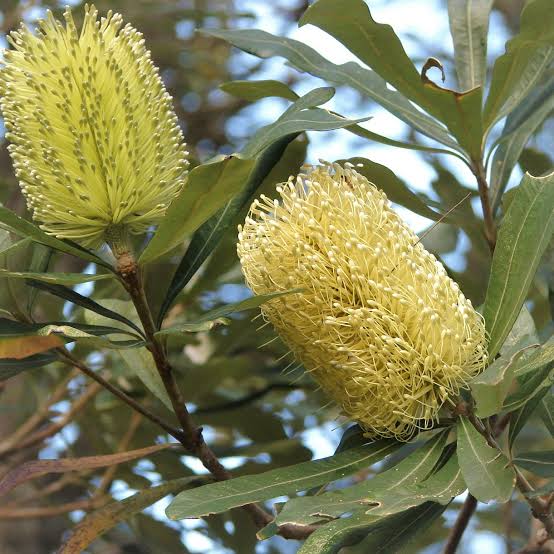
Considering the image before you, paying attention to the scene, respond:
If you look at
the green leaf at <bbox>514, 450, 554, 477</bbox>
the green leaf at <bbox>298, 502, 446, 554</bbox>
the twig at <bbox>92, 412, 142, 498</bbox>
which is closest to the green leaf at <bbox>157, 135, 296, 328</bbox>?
the green leaf at <bbox>298, 502, 446, 554</bbox>

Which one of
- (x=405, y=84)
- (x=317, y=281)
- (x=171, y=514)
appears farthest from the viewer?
(x=405, y=84)

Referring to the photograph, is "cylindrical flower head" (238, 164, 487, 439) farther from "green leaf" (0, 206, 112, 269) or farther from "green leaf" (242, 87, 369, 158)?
"green leaf" (0, 206, 112, 269)

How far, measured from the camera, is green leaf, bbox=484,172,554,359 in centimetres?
119

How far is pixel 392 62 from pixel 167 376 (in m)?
0.58

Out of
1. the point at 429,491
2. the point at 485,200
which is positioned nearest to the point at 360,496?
the point at 429,491

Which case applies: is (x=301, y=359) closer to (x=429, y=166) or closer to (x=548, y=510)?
(x=548, y=510)

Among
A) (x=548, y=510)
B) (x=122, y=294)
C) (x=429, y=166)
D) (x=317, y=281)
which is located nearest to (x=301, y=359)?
(x=317, y=281)

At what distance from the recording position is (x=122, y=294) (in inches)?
73.4

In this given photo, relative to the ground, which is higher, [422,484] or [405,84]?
[405,84]

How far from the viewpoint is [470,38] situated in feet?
5.31

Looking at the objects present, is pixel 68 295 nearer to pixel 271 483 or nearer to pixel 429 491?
pixel 271 483

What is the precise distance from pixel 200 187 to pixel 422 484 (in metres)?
0.45

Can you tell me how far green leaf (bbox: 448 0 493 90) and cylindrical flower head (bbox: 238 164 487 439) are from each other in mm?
486

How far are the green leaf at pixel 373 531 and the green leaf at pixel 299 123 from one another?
46 cm
